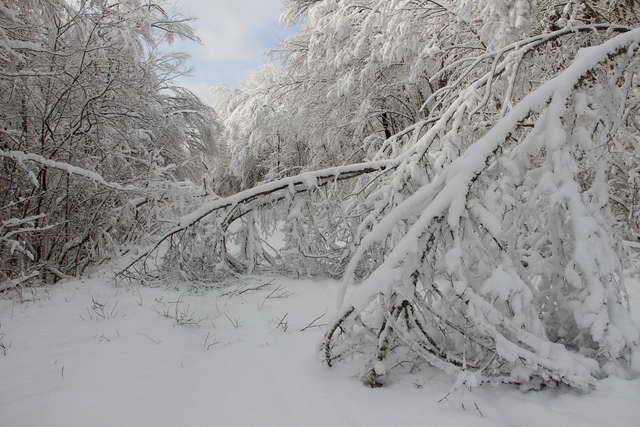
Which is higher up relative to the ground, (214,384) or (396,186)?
(396,186)

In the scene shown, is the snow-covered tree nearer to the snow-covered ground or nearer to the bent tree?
the snow-covered ground

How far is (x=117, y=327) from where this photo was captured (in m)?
2.95

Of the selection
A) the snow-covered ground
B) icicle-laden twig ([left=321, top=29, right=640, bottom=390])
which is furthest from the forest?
the snow-covered ground

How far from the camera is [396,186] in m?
2.86

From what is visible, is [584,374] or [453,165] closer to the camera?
[584,374]

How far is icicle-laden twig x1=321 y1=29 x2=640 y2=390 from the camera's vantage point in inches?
68.4

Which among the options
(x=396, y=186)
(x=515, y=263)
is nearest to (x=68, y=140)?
(x=396, y=186)

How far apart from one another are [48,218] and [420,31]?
7339 millimetres

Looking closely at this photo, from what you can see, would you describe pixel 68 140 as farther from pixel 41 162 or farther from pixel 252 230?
pixel 252 230

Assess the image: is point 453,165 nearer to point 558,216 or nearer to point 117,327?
point 558,216

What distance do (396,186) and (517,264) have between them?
1.09 metres

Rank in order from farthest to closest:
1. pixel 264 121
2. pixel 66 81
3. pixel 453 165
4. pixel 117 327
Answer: pixel 264 121 → pixel 66 81 → pixel 117 327 → pixel 453 165

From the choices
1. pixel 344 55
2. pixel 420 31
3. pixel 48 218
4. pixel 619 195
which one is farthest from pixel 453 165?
pixel 344 55

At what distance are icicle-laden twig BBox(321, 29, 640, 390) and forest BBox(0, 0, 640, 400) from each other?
12 millimetres
